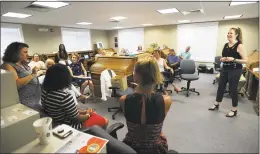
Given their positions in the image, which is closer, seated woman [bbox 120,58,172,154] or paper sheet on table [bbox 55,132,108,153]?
paper sheet on table [bbox 55,132,108,153]

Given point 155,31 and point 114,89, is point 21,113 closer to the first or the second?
point 114,89

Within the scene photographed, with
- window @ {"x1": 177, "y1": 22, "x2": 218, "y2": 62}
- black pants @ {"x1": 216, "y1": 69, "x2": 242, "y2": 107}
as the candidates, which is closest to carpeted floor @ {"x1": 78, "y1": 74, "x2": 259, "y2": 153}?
black pants @ {"x1": 216, "y1": 69, "x2": 242, "y2": 107}

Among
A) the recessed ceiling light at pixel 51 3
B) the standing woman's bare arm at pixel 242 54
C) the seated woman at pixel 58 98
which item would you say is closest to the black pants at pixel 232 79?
the standing woman's bare arm at pixel 242 54

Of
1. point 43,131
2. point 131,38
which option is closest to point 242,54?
point 43,131

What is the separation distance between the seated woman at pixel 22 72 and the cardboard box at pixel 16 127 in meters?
0.80

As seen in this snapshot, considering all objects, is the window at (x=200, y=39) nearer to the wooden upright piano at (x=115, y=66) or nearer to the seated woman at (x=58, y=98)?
the wooden upright piano at (x=115, y=66)

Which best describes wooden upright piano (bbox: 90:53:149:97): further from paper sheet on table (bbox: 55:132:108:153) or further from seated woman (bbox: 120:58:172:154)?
paper sheet on table (bbox: 55:132:108:153)

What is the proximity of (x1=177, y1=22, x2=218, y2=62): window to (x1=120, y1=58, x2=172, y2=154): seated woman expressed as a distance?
6.74 m

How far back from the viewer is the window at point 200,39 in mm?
6586

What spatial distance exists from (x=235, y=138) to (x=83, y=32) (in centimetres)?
765

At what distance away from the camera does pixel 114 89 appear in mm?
2711

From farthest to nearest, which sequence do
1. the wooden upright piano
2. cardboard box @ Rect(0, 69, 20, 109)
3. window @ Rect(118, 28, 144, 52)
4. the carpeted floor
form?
window @ Rect(118, 28, 144, 52), the wooden upright piano, the carpeted floor, cardboard box @ Rect(0, 69, 20, 109)

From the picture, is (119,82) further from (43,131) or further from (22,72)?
(43,131)

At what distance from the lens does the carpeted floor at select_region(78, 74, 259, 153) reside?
6.09 ft
